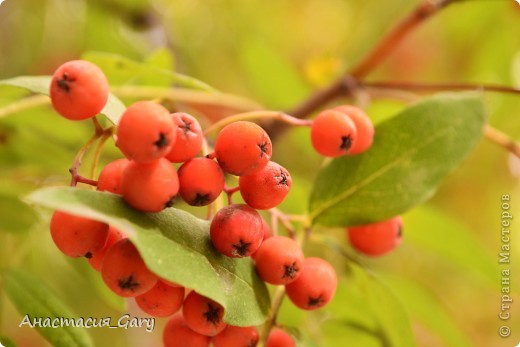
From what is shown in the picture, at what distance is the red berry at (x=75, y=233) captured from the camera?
1.81 ft

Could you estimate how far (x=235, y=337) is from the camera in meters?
0.62

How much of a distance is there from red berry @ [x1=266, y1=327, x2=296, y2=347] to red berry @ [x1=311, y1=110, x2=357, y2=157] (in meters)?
0.23

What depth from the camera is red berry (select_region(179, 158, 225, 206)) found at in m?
0.56

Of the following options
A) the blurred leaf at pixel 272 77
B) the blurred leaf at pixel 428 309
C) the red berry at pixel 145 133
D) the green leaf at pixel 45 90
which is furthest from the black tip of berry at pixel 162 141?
the blurred leaf at pixel 272 77

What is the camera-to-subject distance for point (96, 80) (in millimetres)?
585

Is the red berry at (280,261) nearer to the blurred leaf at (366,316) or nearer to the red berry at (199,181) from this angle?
the red berry at (199,181)

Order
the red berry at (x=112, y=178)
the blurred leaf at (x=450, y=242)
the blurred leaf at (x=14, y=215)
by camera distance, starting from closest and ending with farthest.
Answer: the red berry at (x=112, y=178) < the blurred leaf at (x=14, y=215) < the blurred leaf at (x=450, y=242)

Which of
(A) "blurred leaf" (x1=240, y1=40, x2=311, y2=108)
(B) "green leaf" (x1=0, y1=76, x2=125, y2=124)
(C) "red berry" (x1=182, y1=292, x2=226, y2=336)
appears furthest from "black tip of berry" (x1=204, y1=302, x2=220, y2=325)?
(A) "blurred leaf" (x1=240, y1=40, x2=311, y2=108)

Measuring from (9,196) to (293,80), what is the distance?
76 centimetres

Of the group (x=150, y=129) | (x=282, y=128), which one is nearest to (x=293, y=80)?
(x=282, y=128)

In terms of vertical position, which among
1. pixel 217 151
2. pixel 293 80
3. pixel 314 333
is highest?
pixel 217 151

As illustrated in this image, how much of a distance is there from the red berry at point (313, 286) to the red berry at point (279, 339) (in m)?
0.06

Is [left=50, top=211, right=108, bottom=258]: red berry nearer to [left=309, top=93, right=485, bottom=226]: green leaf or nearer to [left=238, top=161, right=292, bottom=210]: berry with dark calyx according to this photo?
[left=238, top=161, right=292, bottom=210]: berry with dark calyx

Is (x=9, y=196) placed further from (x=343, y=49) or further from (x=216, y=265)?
(x=343, y=49)
